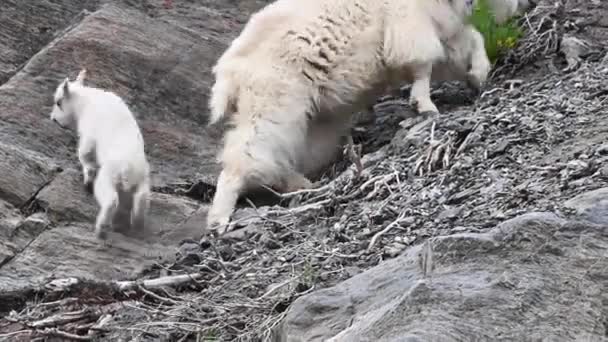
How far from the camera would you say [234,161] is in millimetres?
7523

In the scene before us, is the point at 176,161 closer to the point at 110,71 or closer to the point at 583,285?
the point at 110,71

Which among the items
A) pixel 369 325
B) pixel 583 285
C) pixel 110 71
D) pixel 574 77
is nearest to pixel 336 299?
pixel 369 325

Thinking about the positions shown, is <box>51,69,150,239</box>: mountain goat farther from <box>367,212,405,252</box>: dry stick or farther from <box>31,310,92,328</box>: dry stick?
<box>367,212,405,252</box>: dry stick

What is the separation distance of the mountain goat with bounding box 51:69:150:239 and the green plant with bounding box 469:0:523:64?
2.60 meters

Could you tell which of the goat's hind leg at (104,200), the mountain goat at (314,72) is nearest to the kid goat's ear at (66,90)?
the goat's hind leg at (104,200)

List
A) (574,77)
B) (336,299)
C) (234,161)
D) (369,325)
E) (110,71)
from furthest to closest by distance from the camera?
(110,71), (234,161), (574,77), (336,299), (369,325)

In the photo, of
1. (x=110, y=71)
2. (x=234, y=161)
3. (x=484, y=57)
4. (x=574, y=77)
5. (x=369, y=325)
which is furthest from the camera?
(x=110, y=71)

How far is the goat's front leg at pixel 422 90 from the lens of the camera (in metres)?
7.91

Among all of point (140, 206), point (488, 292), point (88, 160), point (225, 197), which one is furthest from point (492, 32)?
point (488, 292)

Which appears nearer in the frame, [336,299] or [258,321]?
[336,299]

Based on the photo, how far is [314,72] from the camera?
788cm

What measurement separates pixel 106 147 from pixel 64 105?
0.69 m

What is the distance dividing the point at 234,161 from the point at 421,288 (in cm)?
367

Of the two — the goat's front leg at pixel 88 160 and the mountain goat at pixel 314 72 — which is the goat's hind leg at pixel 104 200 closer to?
the goat's front leg at pixel 88 160
